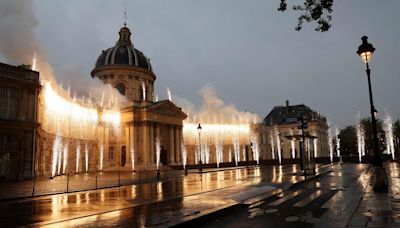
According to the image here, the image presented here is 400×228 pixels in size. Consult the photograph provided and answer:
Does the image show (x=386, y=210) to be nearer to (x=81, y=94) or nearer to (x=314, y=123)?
(x=81, y=94)

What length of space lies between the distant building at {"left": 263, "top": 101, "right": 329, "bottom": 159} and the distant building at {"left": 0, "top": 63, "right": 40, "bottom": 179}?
240 feet

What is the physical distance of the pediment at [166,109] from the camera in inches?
2277

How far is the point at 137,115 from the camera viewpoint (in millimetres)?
57031

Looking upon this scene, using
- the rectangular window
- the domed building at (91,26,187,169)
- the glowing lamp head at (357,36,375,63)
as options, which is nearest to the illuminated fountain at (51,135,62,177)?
the rectangular window

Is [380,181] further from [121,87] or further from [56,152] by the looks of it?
[121,87]

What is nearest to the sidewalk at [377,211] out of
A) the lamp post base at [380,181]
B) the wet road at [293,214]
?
the wet road at [293,214]

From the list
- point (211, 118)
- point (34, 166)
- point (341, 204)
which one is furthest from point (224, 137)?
point (341, 204)

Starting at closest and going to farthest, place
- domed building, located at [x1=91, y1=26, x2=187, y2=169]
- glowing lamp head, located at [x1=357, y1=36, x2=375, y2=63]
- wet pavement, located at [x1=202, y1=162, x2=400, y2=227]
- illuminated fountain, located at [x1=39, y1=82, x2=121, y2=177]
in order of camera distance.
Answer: wet pavement, located at [x1=202, y1=162, x2=400, y2=227] < glowing lamp head, located at [x1=357, y1=36, x2=375, y2=63] < illuminated fountain, located at [x1=39, y1=82, x2=121, y2=177] < domed building, located at [x1=91, y1=26, x2=187, y2=169]

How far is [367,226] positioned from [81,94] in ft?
179

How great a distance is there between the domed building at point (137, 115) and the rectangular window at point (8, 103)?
2652cm

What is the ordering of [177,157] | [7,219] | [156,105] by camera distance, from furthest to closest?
[177,157] → [156,105] → [7,219]

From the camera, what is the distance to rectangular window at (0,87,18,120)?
92.3ft

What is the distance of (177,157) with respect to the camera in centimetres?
6309

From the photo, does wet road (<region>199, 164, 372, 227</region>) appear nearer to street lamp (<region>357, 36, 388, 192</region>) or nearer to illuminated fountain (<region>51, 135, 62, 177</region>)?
street lamp (<region>357, 36, 388, 192</region>)
